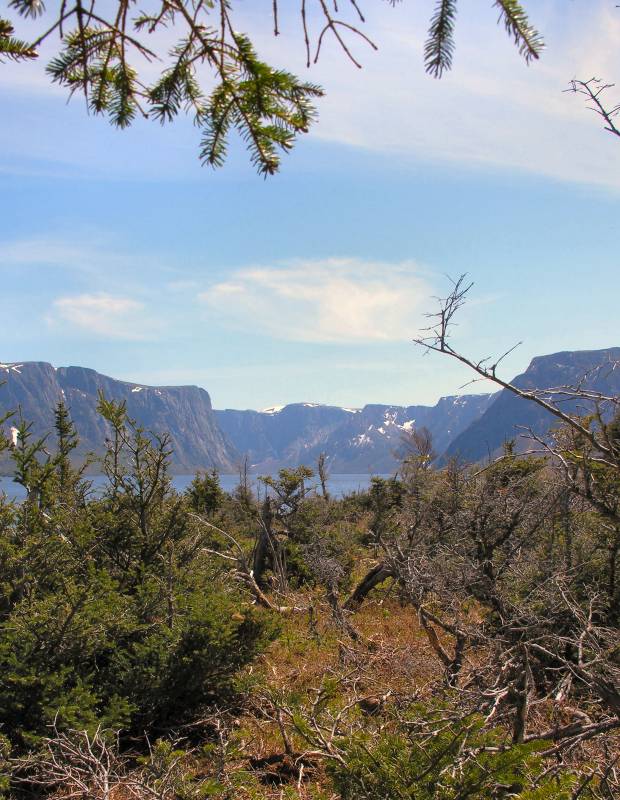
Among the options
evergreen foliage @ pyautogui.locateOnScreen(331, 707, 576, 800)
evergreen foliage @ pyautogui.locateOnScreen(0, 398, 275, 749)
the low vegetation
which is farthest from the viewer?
evergreen foliage @ pyautogui.locateOnScreen(0, 398, 275, 749)

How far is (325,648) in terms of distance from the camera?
7.73 metres

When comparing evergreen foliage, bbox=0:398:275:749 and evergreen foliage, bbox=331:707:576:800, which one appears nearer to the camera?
evergreen foliage, bbox=331:707:576:800

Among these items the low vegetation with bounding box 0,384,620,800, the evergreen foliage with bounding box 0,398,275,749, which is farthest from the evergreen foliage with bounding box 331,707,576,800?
the evergreen foliage with bounding box 0,398,275,749

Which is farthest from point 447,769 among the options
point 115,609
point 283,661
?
point 283,661

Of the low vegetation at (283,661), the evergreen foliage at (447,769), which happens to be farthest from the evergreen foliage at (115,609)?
the evergreen foliage at (447,769)

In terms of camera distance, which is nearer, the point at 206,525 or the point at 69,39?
the point at 69,39

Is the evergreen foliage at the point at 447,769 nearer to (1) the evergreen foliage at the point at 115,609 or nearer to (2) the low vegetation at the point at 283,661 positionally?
(2) the low vegetation at the point at 283,661

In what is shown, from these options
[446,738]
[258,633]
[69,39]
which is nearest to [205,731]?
[258,633]

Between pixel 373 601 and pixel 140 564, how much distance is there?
5577mm

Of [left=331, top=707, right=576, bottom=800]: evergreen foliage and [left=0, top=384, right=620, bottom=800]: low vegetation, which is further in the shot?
[left=0, top=384, right=620, bottom=800]: low vegetation

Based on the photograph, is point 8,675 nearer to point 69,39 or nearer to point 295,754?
point 295,754

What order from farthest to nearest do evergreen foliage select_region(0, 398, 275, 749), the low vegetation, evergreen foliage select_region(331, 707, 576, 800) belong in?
evergreen foliage select_region(0, 398, 275, 749) → the low vegetation → evergreen foliage select_region(331, 707, 576, 800)

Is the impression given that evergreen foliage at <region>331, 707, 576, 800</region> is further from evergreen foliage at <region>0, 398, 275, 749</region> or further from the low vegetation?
evergreen foliage at <region>0, 398, 275, 749</region>

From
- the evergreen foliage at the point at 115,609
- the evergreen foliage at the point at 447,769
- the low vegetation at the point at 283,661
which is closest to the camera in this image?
the evergreen foliage at the point at 447,769
